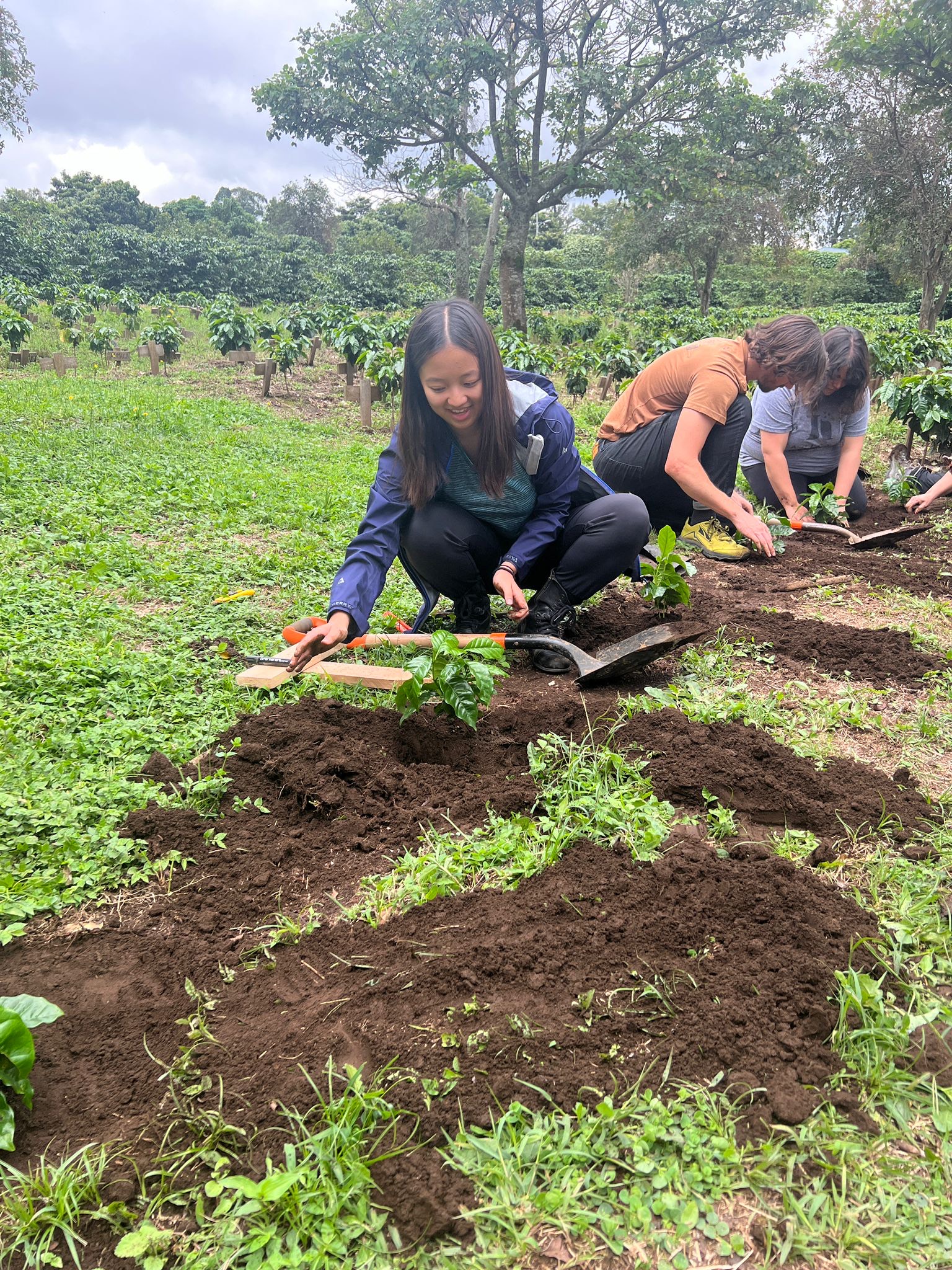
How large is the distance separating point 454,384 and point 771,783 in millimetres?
1672

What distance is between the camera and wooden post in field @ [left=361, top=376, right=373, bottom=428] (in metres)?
9.98

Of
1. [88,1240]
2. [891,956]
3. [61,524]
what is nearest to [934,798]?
[891,956]

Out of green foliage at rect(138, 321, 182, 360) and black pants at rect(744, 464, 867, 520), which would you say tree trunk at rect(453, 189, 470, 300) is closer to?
green foliage at rect(138, 321, 182, 360)

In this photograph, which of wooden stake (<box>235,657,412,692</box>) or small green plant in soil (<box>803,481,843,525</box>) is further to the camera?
small green plant in soil (<box>803,481,843,525</box>)

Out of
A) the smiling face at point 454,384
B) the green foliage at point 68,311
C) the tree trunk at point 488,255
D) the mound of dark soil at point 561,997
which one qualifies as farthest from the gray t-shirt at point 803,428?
the tree trunk at point 488,255

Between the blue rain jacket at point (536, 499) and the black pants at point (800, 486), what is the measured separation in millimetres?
2710

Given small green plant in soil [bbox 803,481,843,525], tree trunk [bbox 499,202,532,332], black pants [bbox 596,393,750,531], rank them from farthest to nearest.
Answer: tree trunk [bbox 499,202,532,332] < small green plant in soil [bbox 803,481,843,525] < black pants [bbox 596,393,750,531]

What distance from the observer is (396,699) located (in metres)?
2.48

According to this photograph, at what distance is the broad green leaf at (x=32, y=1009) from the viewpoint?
4.58 feet

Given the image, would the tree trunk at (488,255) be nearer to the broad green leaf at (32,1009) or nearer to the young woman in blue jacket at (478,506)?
the young woman in blue jacket at (478,506)

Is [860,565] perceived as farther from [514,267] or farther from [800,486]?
[514,267]

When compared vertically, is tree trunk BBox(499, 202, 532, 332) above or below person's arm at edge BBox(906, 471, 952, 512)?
above

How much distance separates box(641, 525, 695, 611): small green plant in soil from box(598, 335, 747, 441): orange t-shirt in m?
1.15

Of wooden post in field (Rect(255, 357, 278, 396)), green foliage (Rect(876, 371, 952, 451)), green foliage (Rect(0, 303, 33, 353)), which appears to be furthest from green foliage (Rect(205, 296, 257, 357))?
green foliage (Rect(876, 371, 952, 451))
